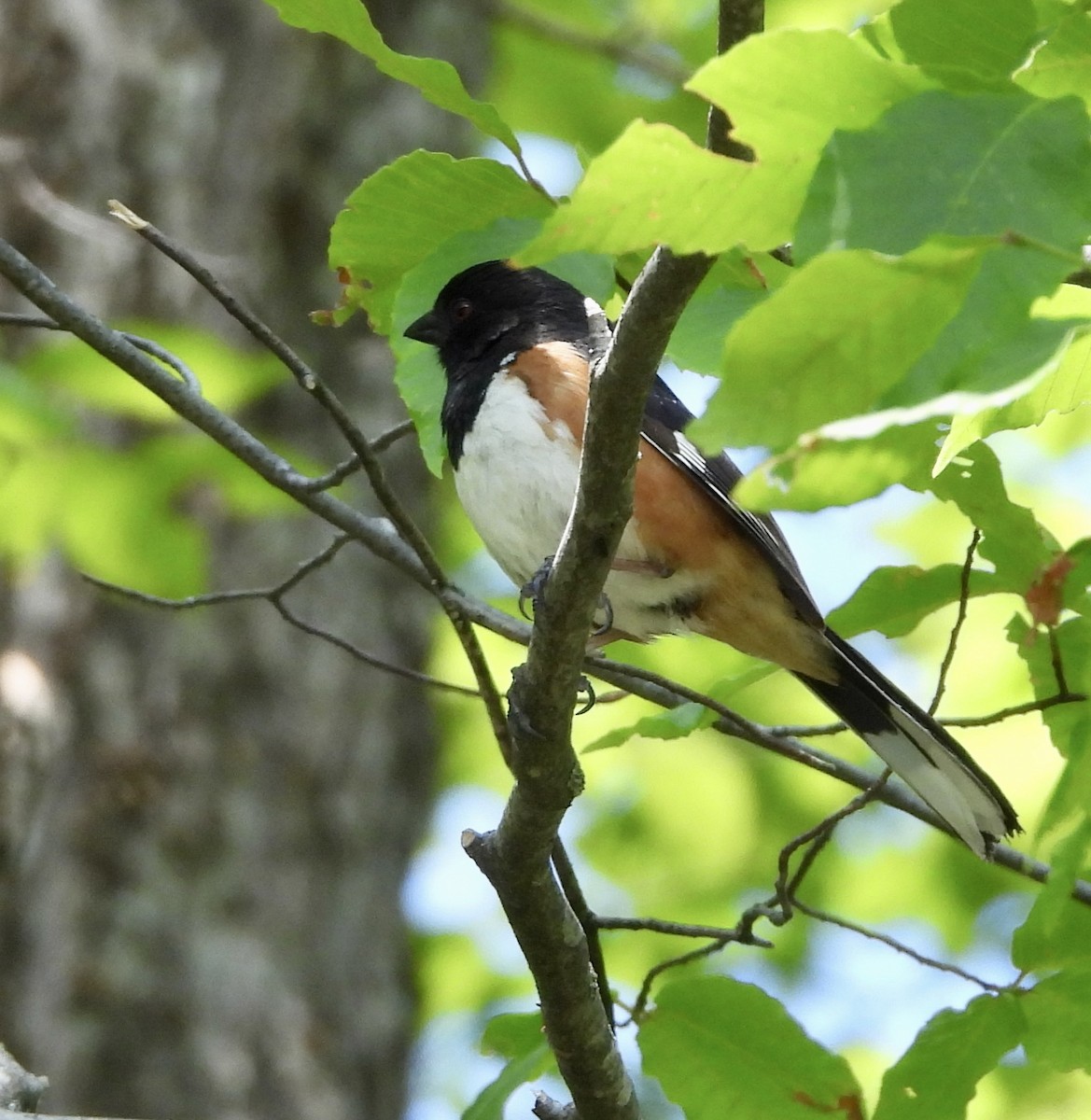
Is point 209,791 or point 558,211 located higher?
point 209,791

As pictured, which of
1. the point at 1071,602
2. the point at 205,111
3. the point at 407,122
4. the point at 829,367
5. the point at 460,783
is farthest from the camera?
the point at 460,783

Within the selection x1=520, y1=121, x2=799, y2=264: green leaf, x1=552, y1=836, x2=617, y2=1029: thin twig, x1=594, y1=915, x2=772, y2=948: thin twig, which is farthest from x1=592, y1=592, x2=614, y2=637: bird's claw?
x1=520, y1=121, x2=799, y2=264: green leaf

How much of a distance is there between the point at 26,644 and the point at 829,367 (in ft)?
13.5

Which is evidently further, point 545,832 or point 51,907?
point 51,907

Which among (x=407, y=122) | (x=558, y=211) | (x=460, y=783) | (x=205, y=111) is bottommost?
(x=558, y=211)

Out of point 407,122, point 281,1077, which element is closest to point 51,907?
point 281,1077

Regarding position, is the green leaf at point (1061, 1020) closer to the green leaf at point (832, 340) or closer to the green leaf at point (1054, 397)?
the green leaf at point (1054, 397)

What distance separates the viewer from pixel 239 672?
16.8 ft

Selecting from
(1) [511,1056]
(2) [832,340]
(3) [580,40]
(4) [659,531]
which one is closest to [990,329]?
(2) [832,340]

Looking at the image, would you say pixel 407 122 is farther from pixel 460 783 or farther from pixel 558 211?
pixel 558 211

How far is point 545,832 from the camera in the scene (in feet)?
6.88

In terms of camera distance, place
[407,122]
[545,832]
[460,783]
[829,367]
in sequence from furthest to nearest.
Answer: [460,783]
[407,122]
[545,832]
[829,367]

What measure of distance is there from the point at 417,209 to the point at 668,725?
2.46 feet

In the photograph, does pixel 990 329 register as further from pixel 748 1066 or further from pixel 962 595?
pixel 748 1066
